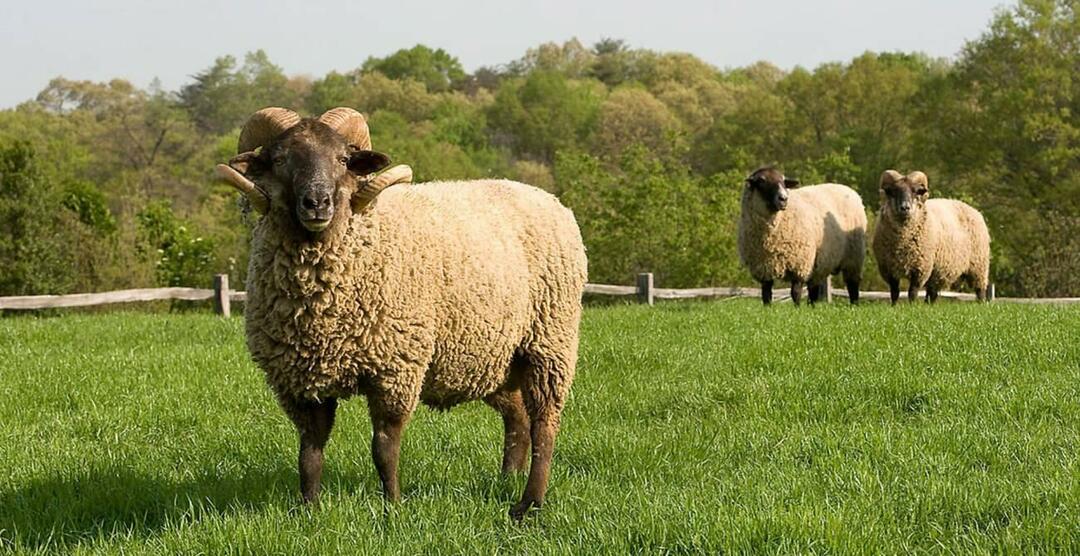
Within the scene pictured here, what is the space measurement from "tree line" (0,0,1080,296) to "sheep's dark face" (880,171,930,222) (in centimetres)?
1030

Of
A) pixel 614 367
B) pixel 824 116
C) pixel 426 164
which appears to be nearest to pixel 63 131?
pixel 426 164

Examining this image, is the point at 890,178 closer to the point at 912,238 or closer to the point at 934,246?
the point at 912,238

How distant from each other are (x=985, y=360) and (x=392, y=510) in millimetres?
6183

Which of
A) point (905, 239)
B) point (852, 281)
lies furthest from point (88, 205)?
point (905, 239)

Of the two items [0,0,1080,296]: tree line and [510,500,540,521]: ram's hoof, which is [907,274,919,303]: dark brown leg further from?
[510,500,540,521]: ram's hoof

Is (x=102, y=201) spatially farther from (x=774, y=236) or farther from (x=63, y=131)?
(x=63, y=131)

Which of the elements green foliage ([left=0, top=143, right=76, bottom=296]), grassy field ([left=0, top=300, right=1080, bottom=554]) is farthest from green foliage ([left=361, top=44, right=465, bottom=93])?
grassy field ([left=0, top=300, right=1080, bottom=554])

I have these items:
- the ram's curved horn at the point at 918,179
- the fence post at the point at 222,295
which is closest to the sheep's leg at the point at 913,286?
the ram's curved horn at the point at 918,179

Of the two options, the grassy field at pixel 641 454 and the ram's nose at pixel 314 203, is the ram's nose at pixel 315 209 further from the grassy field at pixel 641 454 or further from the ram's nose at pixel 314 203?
the grassy field at pixel 641 454

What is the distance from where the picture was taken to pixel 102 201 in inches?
1447

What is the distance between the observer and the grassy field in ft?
14.8

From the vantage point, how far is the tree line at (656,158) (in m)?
28.4

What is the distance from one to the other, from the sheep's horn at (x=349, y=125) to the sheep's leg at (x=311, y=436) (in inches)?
51.7

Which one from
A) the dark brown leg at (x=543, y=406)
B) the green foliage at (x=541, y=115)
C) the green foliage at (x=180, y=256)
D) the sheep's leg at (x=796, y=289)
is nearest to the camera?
the dark brown leg at (x=543, y=406)
